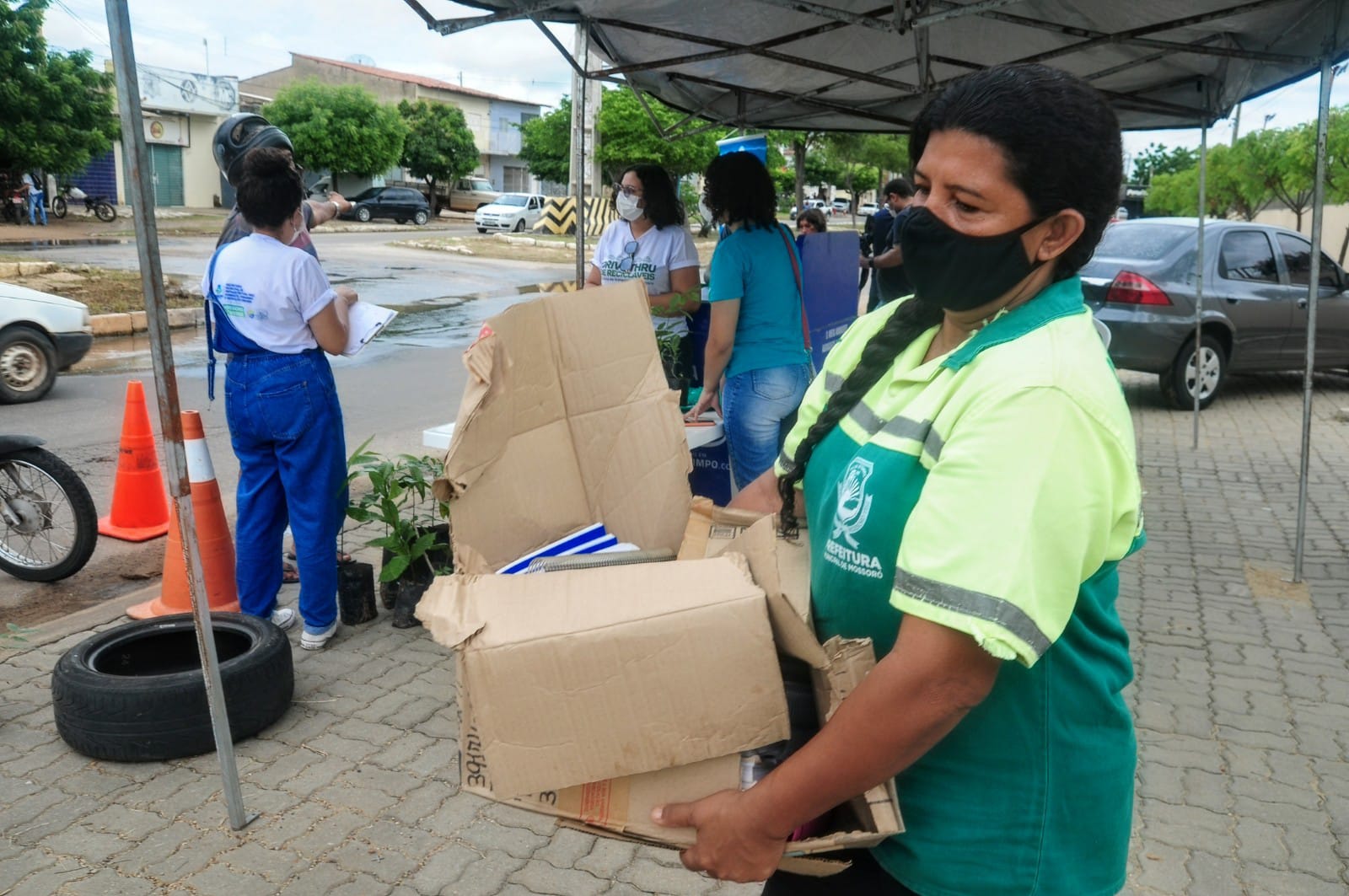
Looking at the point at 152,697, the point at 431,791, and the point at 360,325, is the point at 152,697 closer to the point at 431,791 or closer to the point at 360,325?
the point at 431,791

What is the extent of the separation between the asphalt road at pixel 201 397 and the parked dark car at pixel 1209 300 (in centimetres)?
625

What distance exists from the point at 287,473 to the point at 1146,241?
8765 mm

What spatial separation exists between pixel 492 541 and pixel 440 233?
123ft

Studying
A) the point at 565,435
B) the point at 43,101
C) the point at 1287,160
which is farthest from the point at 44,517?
the point at 43,101

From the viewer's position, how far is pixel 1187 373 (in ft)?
32.8

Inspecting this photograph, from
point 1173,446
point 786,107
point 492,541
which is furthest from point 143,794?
point 1173,446

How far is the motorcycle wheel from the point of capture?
5.04m

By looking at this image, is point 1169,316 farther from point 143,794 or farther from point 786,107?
point 143,794

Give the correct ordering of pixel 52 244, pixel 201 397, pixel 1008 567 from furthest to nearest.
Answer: pixel 52 244 → pixel 201 397 → pixel 1008 567

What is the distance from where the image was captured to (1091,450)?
1.12 metres

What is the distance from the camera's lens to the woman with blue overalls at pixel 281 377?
156 inches

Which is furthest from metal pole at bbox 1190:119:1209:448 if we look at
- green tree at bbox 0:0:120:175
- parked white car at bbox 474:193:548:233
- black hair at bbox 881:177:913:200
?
parked white car at bbox 474:193:548:233

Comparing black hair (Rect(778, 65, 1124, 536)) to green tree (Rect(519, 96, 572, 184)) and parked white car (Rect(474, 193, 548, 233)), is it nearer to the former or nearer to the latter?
parked white car (Rect(474, 193, 548, 233))

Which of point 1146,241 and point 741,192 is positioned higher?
point 741,192
